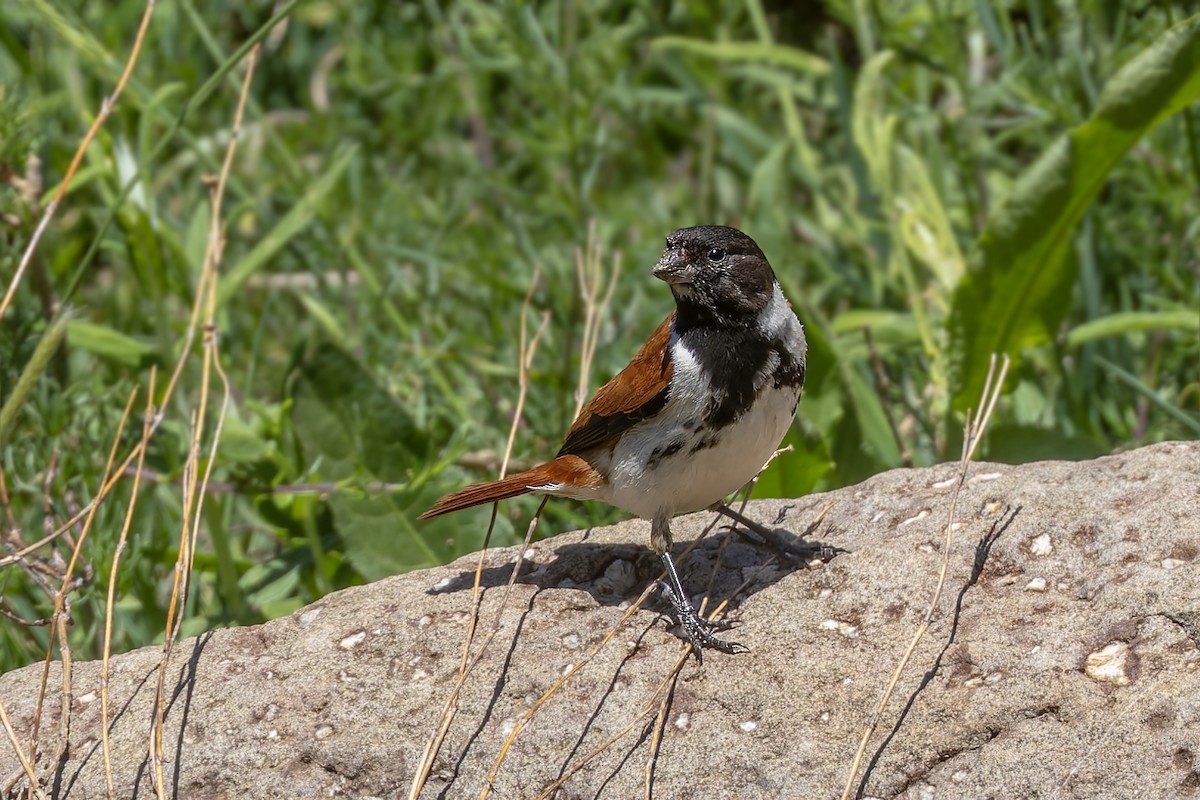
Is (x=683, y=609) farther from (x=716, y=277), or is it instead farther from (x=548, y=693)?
(x=716, y=277)

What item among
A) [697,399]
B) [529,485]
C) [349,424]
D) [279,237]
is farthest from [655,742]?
[279,237]

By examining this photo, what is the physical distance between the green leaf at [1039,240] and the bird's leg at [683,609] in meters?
1.54

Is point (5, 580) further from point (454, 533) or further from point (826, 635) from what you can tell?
point (826, 635)

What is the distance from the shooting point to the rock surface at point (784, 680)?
262 cm

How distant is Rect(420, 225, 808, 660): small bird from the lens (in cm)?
333

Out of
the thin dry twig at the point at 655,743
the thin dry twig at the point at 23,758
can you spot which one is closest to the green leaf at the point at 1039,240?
the thin dry twig at the point at 655,743

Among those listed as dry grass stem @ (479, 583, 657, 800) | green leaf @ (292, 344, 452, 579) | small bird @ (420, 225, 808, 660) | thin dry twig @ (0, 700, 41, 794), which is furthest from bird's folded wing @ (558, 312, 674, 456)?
thin dry twig @ (0, 700, 41, 794)

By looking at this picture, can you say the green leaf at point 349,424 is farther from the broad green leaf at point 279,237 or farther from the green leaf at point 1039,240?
the green leaf at point 1039,240

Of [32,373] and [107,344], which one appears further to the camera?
[107,344]

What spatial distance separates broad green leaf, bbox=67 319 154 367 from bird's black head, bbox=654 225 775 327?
87.0 inches

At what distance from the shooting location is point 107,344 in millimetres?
4734

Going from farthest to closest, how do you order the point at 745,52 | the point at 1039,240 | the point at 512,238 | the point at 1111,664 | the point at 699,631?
the point at 512,238 < the point at 745,52 < the point at 1039,240 < the point at 699,631 < the point at 1111,664

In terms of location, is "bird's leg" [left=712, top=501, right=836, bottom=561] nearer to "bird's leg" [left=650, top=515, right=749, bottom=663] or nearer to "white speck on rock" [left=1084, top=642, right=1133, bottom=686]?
"bird's leg" [left=650, top=515, right=749, bottom=663]

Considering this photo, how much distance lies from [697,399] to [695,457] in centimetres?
14
